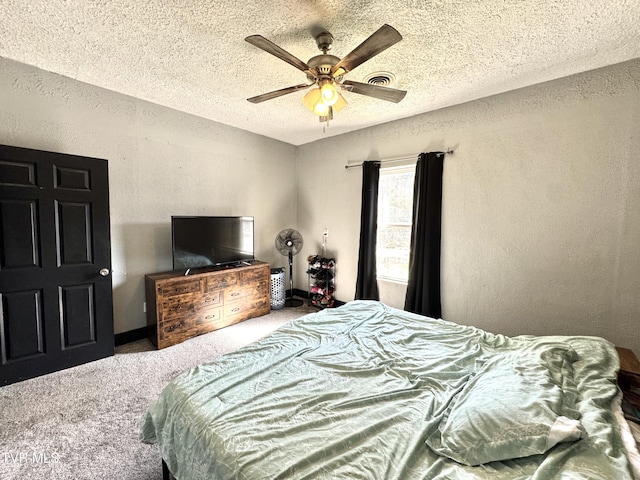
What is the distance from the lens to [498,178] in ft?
8.63

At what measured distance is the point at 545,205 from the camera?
2396mm

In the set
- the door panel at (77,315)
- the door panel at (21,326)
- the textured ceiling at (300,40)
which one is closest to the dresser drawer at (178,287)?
the door panel at (77,315)

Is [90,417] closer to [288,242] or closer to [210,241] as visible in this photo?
[210,241]

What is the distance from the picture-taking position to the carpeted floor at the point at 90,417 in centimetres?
146

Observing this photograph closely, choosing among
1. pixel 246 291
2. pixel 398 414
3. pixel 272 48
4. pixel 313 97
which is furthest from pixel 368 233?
pixel 398 414

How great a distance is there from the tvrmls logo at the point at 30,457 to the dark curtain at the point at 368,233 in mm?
2990

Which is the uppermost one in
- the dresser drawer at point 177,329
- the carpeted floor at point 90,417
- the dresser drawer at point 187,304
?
the dresser drawer at point 187,304

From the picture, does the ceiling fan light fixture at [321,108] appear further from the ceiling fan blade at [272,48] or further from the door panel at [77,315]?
the door panel at [77,315]

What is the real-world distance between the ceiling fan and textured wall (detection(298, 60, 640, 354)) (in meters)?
1.39

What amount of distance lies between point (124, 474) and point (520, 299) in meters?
3.24

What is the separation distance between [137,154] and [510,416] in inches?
144

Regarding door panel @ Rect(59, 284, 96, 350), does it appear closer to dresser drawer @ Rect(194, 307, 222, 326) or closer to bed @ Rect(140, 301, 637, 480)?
dresser drawer @ Rect(194, 307, 222, 326)

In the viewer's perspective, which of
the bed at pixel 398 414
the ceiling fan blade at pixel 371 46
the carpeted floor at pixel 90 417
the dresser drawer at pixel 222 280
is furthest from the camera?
the dresser drawer at pixel 222 280

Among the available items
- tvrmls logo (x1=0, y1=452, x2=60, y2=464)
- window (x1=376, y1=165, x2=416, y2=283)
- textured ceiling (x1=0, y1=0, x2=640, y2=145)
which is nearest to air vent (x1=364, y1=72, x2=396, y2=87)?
textured ceiling (x1=0, y1=0, x2=640, y2=145)
